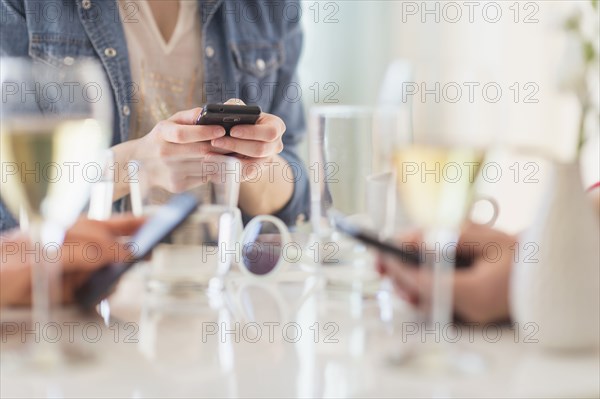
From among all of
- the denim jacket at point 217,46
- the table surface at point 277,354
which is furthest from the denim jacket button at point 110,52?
the table surface at point 277,354

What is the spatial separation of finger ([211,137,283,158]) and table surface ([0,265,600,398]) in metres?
0.15

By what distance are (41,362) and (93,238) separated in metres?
0.10

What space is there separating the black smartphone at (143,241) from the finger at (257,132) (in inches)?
4.7

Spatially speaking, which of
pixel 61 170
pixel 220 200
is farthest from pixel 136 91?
pixel 61 170

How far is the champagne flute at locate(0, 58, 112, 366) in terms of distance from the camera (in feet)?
1.29

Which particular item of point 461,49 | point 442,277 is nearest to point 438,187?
point 442,277

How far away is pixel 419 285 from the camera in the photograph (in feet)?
1.55

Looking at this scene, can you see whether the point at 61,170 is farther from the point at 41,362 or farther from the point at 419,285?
the point at 419,285

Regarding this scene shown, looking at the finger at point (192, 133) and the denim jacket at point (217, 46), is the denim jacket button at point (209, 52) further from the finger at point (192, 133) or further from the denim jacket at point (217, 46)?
the finger at point (192, 133)

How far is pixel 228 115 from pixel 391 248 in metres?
0.20

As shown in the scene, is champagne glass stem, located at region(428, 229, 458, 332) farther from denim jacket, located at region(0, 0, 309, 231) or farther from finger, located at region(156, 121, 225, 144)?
denim jacket, located at region(0, 0, 309, 231)

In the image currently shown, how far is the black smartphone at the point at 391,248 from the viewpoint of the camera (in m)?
0.45

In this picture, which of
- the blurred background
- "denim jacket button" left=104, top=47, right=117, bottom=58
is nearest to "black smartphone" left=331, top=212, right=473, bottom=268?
"denim jacket button" left=104, top=47, right=117, bottom=58

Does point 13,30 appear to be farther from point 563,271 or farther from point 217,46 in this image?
point 563,271
